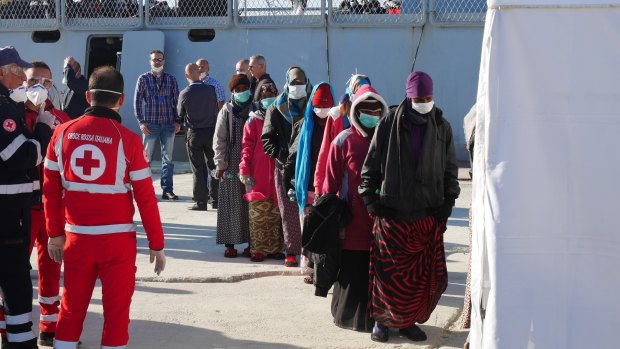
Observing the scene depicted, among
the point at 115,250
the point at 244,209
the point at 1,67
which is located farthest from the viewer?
the point at 244,209

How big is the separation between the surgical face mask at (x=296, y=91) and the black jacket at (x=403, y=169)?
7.51 feet

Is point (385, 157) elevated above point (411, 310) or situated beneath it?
elevated above

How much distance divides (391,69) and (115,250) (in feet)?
38.7

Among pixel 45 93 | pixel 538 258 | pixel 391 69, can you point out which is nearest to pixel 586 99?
pixel 538 258

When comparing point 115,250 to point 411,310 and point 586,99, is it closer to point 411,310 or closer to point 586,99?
point 411,310

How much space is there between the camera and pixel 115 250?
5312 millimetres

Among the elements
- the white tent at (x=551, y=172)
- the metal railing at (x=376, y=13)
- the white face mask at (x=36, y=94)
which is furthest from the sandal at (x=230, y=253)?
the metal railing at (x=376, y=13)

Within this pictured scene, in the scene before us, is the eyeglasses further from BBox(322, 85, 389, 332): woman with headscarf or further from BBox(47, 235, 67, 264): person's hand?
BBox(322, 85, 389, 332): woman with headscarf

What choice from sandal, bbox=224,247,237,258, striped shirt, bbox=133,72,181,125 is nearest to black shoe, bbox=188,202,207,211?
striped shirt, bbox=133,72,181,125

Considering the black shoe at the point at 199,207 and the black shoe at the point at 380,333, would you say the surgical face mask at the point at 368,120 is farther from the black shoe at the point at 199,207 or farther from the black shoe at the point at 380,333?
the black shoe at the point at 199,207

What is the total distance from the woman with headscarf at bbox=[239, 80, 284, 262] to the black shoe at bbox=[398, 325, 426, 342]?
2.80 m

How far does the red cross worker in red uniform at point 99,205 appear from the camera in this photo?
17.4ft

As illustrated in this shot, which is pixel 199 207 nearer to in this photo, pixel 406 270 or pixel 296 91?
pixel 296 91

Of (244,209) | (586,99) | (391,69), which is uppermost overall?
(391,69)
